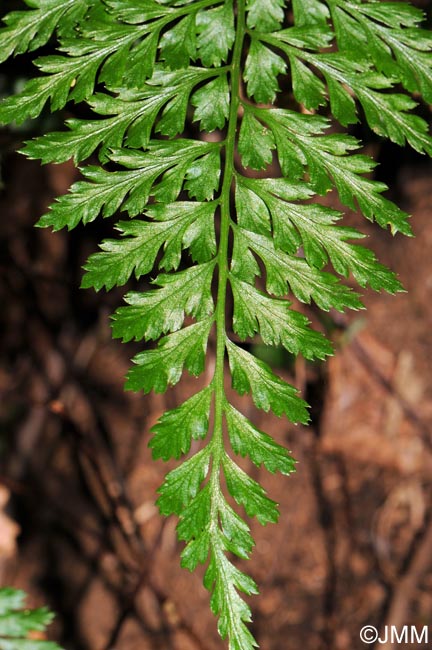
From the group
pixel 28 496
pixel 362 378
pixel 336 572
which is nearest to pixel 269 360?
pixel 362 378

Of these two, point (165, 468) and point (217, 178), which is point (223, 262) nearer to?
point (217, 178)

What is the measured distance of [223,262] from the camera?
132cm

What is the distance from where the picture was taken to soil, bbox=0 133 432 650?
8.86 feet

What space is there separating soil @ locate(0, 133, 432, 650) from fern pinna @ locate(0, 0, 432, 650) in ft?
4.48

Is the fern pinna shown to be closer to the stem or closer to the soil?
the stem

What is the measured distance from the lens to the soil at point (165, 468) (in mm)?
2699

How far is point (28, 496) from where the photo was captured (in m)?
2.90

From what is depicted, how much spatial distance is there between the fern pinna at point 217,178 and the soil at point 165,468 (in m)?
1.36

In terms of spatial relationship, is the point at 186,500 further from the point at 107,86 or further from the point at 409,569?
the point at 409,569

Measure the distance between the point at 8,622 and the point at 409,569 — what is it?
183 cm

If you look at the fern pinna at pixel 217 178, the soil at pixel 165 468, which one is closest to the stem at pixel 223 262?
the fern pinna at pixel 217 178

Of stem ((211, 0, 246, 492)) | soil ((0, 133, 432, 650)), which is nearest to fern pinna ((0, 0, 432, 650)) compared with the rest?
stem ((211, 0, 246, 492))

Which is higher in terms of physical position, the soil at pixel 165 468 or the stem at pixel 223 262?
the stem at pixel 223 262

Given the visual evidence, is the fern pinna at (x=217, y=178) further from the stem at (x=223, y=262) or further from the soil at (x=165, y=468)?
the soil at (x=165, y=468)
